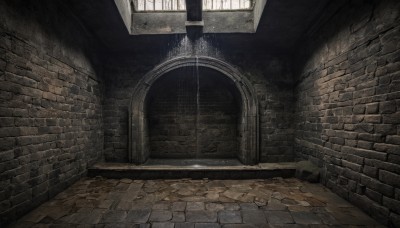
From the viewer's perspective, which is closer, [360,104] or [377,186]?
[377,186]

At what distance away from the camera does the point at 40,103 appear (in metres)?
3.11

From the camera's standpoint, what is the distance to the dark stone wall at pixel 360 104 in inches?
96.3

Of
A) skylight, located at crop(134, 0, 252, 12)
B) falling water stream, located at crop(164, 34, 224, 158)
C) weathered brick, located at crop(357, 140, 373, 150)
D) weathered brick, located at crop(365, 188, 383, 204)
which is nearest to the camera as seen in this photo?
weathered brick, located at crop(365, 188, 383, 204)

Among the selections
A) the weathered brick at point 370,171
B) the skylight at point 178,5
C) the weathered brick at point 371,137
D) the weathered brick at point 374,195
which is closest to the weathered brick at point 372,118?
the weathered brick at point 371,137

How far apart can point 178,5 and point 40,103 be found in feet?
12.6

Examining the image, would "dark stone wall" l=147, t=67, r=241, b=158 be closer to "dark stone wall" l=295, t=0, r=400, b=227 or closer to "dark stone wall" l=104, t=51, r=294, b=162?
"dark stone wall" l=104, t=51, r=294, b=162

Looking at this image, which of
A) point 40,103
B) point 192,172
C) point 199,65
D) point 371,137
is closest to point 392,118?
point 371,137

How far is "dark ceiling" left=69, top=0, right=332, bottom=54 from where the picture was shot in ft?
11.6

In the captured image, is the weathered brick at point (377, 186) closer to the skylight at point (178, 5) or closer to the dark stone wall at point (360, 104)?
the dark stone wall at point (360, 104)

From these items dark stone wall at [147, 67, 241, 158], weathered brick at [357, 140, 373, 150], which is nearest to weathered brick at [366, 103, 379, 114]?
weathered brick at [357, 140, 373, 150]

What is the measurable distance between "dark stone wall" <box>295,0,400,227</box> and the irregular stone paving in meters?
0.39

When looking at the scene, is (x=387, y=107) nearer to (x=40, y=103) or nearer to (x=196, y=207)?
(x=196, y=207)

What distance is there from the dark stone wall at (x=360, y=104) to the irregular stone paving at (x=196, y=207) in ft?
1.29

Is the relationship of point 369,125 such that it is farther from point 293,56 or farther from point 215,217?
point 293,56
